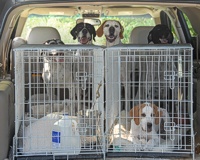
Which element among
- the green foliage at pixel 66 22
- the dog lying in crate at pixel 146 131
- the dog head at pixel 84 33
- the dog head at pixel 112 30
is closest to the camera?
the dog lying in crate at pixel 146 131

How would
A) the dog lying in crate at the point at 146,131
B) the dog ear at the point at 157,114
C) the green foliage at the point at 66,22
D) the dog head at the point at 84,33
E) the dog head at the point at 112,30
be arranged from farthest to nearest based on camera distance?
the green foliage at the point at 66,22
the dog head at the point at 84,33
the dog head at the point at 112,30
the dog ear at the point at 157,114
the dog lying in crate at the point at 146,131

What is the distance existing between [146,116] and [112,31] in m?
1.88

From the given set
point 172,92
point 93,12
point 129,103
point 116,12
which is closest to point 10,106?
point 129,103

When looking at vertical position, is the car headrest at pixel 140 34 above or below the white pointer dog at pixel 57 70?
above

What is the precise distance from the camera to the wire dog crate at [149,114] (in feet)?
10.5

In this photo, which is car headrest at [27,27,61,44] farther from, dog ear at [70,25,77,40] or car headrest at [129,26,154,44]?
car headrest at [129,26,154,44]

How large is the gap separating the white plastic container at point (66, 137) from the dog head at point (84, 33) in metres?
2.05

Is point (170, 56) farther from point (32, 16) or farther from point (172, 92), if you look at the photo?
point (32, 16)

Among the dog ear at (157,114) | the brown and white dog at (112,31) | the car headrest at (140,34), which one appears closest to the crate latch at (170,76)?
the dog ear at (157,114)

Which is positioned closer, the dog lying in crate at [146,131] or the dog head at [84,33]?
the dog lying in crate at [146,131]

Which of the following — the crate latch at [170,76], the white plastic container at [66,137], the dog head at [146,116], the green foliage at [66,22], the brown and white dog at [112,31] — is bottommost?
the white plastic container at [66,137]

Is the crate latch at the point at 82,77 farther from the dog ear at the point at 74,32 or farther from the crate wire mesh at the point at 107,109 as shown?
the dog ear at the point at 74,32

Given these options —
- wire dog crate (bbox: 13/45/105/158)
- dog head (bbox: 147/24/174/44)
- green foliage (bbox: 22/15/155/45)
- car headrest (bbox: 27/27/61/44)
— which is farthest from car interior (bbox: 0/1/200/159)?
green foliage (bbox: 22/15/155/45)

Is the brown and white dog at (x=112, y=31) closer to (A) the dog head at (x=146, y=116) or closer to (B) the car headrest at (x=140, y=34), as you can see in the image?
(B) the car headrest at (x=140, y=34)
